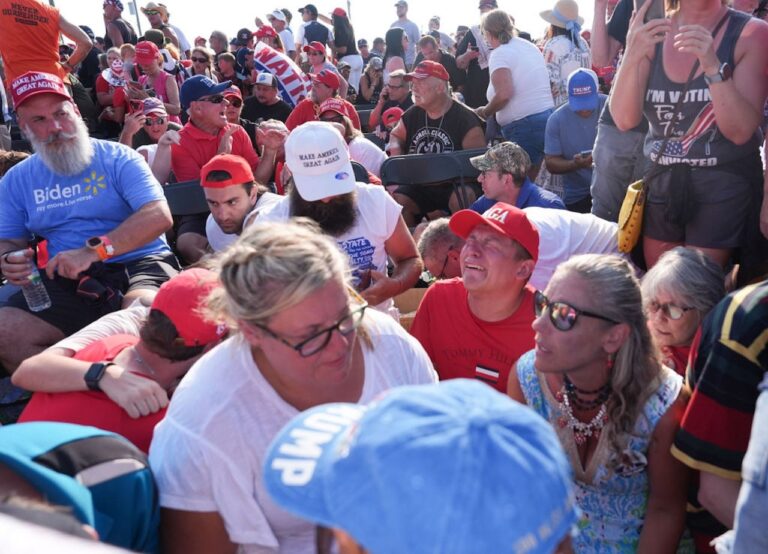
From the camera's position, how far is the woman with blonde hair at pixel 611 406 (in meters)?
2.02

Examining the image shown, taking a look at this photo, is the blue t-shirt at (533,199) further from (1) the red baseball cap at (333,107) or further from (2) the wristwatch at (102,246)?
(2) the wristwatch at (102,246)

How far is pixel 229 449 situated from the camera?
1661mm

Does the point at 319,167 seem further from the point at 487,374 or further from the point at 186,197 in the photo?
the point at 186,197

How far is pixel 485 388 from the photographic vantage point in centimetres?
100

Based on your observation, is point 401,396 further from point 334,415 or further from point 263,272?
point 263,272

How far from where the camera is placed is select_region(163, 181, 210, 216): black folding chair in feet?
17.6

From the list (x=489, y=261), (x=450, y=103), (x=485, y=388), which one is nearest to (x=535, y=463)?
(x=485, y=388)

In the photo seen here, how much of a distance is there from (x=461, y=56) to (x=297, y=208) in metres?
6.42

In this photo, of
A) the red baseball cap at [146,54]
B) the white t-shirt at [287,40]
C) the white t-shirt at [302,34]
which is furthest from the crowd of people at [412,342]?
the white t-shirt at [287,40]

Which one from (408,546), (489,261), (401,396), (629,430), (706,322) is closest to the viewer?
(408,546)

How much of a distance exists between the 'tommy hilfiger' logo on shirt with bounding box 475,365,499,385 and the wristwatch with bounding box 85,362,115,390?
144 cm

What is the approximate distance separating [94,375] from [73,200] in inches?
70.3

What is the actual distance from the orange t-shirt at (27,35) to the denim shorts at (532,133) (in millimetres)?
4162

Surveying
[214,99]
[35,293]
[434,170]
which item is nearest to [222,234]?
[35,293]
